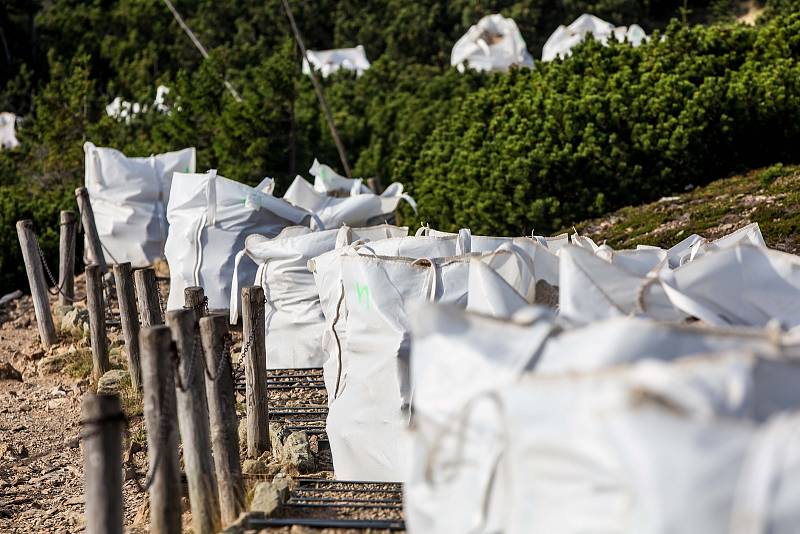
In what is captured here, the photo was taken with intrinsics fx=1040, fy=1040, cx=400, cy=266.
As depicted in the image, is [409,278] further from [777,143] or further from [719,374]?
[777,143]

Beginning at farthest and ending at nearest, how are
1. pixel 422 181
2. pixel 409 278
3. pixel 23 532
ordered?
pixel 422 181
pixel 23 532
pixel 409 278

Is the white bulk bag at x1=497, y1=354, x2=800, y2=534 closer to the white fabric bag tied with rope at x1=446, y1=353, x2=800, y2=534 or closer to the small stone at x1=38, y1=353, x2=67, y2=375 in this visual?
the white fabric bag tied with rope at x1=446, y1=353, x2=800, y2=534

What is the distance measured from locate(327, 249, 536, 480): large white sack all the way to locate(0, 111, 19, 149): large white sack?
16.2 metres

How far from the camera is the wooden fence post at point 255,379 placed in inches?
197

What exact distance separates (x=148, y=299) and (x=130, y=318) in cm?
46

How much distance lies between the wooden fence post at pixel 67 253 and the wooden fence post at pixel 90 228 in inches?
3.9

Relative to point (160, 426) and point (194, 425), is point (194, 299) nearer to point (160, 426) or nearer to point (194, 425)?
point (194, 425)

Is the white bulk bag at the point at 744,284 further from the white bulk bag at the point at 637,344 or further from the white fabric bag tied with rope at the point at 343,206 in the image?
the white fabric bag tied with rope at the point at 343,206

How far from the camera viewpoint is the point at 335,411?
432 cm

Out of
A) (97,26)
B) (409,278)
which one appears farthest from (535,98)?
(97,26)

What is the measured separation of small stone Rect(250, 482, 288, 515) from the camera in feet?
12.0

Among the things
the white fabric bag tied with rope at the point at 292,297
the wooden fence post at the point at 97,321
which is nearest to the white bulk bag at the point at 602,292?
the white fabric bag tied with rope at the point at 292,297

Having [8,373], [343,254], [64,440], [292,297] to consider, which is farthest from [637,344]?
[8,373]

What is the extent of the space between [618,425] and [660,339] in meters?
0.39
